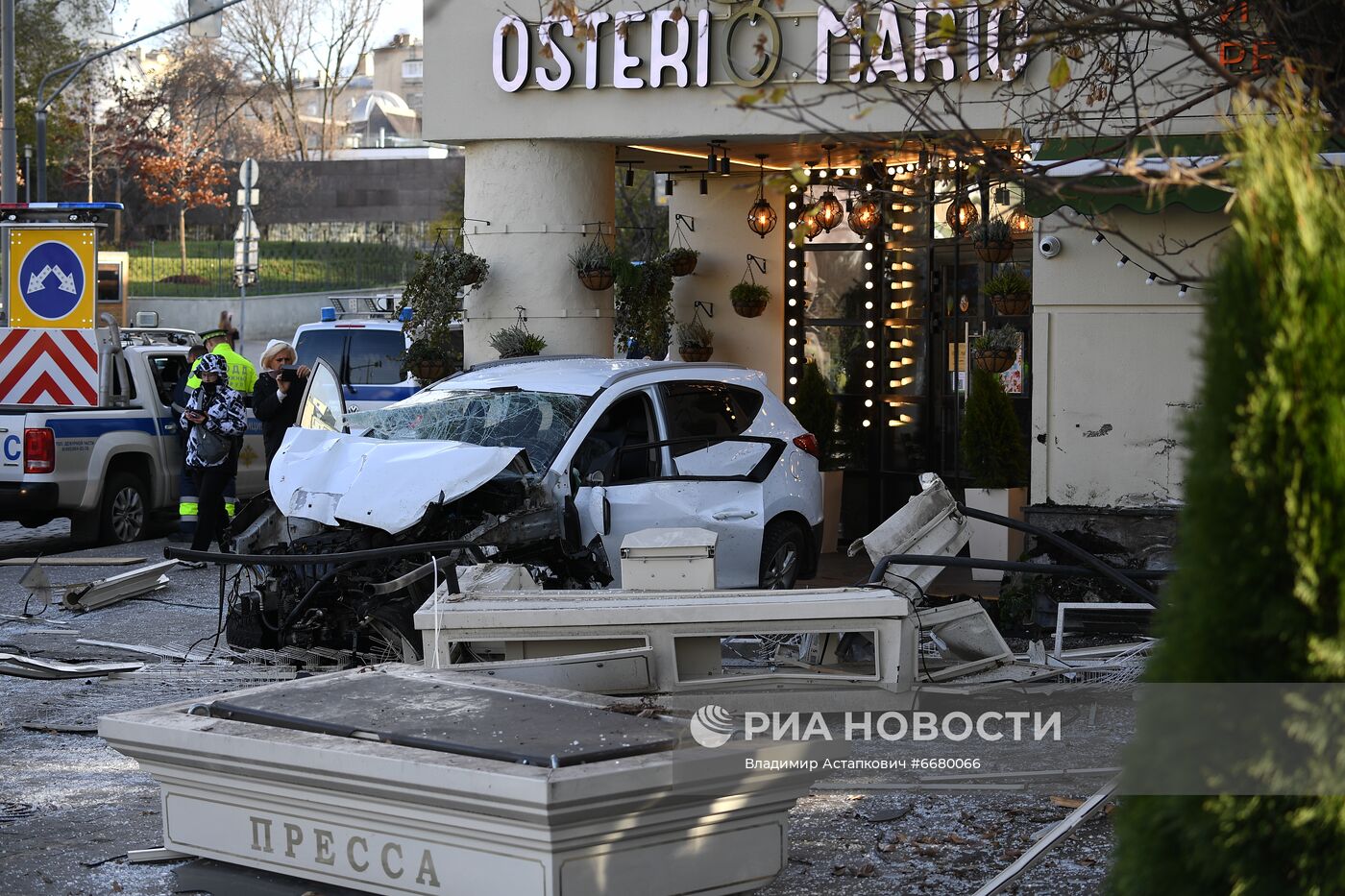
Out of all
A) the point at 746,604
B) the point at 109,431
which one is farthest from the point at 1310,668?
the point at 109,431

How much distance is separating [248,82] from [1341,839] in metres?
58.5

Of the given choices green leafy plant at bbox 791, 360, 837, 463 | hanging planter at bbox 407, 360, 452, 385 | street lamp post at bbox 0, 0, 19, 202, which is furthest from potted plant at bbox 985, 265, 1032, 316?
street lamp post at bbox 0, 0, 19, 202

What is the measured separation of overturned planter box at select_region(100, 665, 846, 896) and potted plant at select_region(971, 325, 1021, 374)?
28.3 feet

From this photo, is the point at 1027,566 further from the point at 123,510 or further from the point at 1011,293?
the point at 123,510

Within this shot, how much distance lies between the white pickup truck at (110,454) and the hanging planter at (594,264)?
4137 millimetres

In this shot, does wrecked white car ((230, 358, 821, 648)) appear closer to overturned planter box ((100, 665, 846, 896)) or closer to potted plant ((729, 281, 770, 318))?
overturned planter box ((100, 665, 846, 896))

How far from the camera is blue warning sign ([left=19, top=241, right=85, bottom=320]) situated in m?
14.8

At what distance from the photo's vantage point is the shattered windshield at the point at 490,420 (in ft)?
30.3

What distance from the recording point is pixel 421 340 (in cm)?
1406

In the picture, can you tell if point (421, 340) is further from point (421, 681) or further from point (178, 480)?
point (421, 681)

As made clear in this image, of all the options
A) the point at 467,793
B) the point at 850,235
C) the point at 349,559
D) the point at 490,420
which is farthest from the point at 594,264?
the point at 467,793

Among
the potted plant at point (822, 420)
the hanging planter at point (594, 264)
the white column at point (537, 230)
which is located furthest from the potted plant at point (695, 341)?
the hanging planter at point (594, 264)

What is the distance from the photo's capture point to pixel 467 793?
12.0ft

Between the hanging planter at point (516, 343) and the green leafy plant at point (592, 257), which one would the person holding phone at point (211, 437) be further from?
the green leafy plant at point (592, 257)
